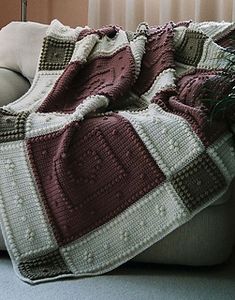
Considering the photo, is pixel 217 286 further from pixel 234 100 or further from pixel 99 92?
pixel 99 92

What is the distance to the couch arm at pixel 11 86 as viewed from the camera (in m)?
1.85

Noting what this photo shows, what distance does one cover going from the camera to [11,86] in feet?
6.35

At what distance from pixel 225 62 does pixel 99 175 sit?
604 mm

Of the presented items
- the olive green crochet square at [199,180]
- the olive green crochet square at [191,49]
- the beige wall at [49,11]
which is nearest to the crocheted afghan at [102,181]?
the olive green crochet square at [199,180]

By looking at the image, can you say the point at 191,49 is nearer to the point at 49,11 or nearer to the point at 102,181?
the point at 102,181

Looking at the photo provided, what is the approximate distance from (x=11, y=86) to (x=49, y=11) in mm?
1255

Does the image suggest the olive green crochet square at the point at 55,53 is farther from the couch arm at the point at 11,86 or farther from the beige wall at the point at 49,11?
the beige wall at the point at 49,11

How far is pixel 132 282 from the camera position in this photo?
1349mm

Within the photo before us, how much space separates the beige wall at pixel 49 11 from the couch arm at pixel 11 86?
3.44 ft

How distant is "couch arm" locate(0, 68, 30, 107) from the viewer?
1853 millimetres

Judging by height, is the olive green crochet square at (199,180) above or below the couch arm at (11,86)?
above

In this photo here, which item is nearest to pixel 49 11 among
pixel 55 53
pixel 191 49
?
pixel 55 53

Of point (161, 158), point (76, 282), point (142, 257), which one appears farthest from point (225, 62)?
point (76, 282)

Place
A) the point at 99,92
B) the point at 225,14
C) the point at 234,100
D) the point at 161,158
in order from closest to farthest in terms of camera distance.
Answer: the point at 234,100, the point at 161,158, the point at 99,92, the point at 225,14
